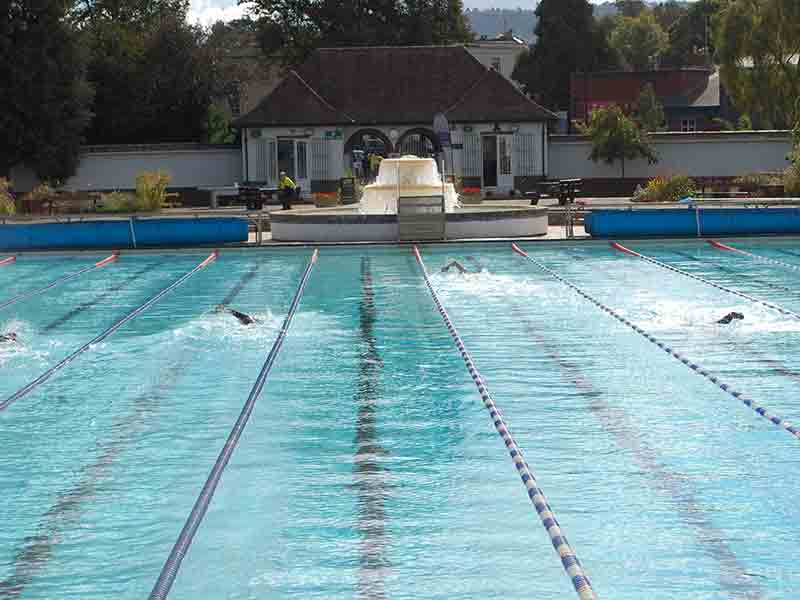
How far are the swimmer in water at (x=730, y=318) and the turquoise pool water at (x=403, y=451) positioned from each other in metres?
0.13

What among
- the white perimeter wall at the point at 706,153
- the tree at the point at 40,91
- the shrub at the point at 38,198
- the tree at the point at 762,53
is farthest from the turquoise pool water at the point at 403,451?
the tree at the point at 762,53

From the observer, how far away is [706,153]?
3994 cm

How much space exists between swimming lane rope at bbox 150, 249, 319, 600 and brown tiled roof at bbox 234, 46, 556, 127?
85.2 feet

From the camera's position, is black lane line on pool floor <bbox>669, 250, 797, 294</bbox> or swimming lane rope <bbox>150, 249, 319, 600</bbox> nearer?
swimming lane rope <bbox>150, 249, 319, 600</bbox>

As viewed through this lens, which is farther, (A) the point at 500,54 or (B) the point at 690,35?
(B) the point at 690,35

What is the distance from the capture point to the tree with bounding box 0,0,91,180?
39.8 metres

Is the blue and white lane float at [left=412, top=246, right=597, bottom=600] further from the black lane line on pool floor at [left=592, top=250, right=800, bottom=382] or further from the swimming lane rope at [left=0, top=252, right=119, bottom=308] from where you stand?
the swimming lane rope at [left=0, top=252, right=119, bottom=308]

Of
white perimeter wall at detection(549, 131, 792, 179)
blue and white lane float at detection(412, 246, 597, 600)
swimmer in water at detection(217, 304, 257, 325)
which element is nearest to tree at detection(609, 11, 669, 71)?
white perimeter wall at detection(549, 131, 792, 179)

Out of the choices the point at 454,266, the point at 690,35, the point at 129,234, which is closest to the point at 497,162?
the point at 129,234

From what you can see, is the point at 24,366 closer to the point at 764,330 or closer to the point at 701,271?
the point at 764,330

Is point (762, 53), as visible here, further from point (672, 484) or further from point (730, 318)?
point (672, 484)

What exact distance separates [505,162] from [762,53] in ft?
42.0

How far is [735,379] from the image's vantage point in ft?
36.9

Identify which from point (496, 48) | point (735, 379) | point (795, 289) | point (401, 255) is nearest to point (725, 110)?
point (496, 48)
